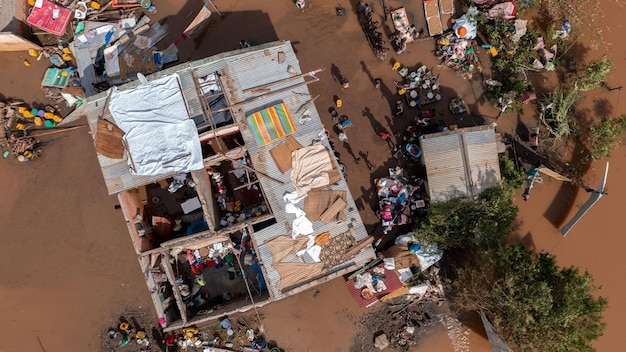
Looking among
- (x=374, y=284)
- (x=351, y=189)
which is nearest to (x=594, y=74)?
(x=351, y=189)

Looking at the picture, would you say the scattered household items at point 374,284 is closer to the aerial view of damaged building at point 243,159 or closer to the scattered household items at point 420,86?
the aerial view of damaged building at point 243,159

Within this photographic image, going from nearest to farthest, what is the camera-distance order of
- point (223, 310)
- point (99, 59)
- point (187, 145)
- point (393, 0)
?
point (187, 145) < point (223, 310) < point (99, 59) < point (393, 0)

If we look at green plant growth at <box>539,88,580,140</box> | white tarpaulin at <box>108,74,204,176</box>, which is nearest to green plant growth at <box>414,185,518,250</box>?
green plant growth at <box>539,88,580,140</box>

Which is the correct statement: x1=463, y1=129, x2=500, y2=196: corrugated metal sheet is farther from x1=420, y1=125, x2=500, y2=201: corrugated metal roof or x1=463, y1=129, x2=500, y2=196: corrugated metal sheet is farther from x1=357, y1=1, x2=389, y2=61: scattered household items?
x1=357, y1=1, x2=389, y2=61: scattered household items

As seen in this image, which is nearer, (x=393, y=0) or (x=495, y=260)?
(x=495, y=260)

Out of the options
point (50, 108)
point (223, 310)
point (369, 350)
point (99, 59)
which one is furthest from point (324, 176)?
point (50, 108)

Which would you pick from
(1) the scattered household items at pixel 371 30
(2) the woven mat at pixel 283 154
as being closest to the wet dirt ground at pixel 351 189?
(1) the scattered household items at pixel 371 30

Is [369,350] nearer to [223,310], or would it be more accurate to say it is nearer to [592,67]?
[223,310]

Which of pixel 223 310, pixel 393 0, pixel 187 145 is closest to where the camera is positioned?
pixel 187 145

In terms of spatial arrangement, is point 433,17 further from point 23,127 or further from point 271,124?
point 23,127
